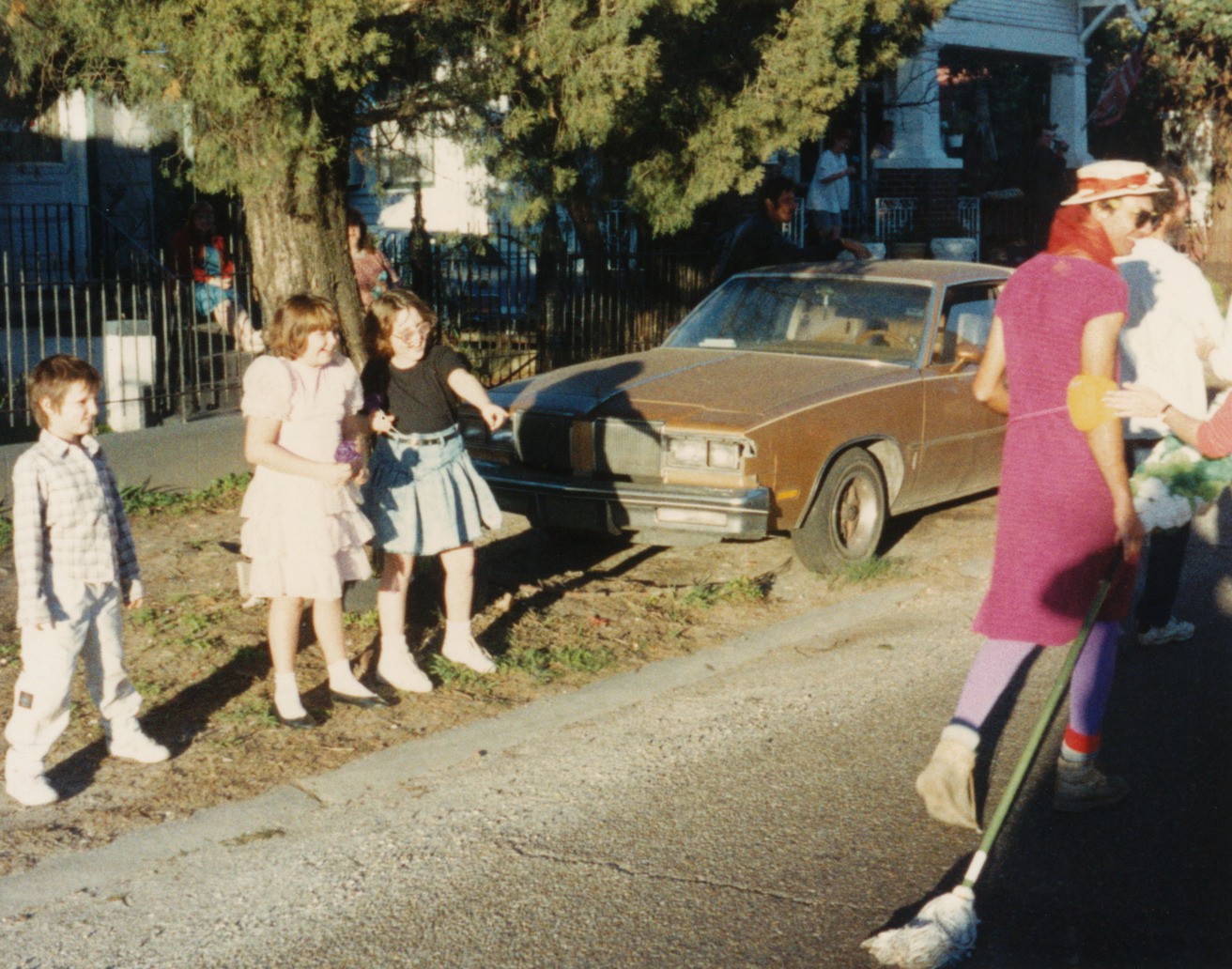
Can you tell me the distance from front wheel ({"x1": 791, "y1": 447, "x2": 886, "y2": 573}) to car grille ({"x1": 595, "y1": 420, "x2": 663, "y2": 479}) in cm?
84

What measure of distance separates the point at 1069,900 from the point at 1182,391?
8.66 ft

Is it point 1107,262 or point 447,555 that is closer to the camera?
point 1107,262

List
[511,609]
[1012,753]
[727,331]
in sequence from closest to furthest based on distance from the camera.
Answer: [1012,753] → [511,609] → [727,331]

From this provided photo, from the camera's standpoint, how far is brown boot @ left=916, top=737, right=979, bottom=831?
4.61 meters

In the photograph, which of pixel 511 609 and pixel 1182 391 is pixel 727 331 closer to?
pixel 511 609

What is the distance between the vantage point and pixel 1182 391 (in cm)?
620

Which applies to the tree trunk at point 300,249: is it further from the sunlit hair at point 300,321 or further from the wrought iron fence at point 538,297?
the wrought iron fence at point 538,297

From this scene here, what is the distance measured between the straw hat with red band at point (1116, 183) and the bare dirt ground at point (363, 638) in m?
2.87

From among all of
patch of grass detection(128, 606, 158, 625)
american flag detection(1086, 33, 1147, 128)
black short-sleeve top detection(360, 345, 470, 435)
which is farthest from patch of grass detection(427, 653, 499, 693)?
american flag detection(1086, 33, 1147, 128)

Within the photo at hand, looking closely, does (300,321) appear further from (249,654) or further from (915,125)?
(915,125)

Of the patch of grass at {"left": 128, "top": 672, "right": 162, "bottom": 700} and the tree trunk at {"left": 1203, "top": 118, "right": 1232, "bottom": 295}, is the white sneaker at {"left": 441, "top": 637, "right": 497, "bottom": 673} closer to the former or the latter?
the patch of grass at {"left": 128, "top": 672, "right": 162, "bottom": 700}

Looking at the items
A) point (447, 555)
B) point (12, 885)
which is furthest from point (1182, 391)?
point (12, 885)

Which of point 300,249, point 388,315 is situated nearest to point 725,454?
point 388,315

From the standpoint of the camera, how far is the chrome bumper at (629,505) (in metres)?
Result: 7.32
